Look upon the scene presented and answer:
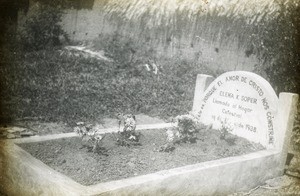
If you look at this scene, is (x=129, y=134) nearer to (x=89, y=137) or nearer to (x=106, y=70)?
(x=89, y=137)

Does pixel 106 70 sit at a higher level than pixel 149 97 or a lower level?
higher

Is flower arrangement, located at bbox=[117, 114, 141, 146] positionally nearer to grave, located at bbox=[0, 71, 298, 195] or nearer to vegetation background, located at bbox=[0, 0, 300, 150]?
grave, located at bbox=[0, 71, 298, 195]

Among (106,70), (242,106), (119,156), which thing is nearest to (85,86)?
(106,70)

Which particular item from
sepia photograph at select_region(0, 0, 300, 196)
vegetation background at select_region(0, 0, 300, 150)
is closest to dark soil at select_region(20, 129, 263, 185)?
sepia photograph at select_region(0, 0, 300, 196)

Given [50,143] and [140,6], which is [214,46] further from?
[50,143]

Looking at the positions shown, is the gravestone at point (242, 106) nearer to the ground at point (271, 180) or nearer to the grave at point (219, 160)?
the grave at point (219, 160)
